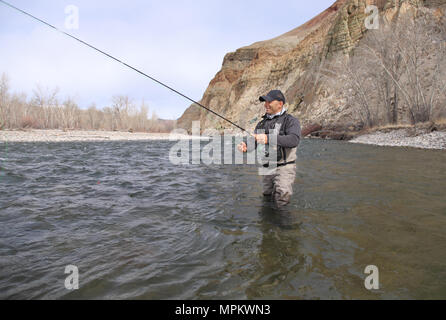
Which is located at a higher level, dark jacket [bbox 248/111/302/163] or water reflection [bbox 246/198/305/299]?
dark jacket [bbox 248/111/302/163]

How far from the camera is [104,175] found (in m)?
8.87

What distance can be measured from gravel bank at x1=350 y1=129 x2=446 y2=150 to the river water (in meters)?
13.2

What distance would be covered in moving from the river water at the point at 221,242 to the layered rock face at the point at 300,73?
32.6 m

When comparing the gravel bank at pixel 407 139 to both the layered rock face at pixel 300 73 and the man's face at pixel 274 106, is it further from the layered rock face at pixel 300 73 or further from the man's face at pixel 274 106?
the man's face at pixel 274 106

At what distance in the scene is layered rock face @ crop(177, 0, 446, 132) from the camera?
40500mm

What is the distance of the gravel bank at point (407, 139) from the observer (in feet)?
56.4

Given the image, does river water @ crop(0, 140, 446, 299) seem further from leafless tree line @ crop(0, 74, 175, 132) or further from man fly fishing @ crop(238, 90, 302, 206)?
leafless tree line @ crop(0, 74, 175, 132)

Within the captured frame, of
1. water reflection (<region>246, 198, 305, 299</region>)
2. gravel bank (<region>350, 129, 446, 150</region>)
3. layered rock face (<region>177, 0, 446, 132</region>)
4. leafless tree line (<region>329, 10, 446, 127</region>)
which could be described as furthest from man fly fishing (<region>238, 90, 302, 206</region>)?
layered rock face (<region>177, 0, 446, 132</region>)

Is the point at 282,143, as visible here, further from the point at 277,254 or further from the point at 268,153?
the point at 277,254

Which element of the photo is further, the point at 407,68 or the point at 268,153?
the point at 407,68

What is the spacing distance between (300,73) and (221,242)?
186 feet

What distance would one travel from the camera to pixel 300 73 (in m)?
54.7

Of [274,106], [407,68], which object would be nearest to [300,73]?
[407,68]
